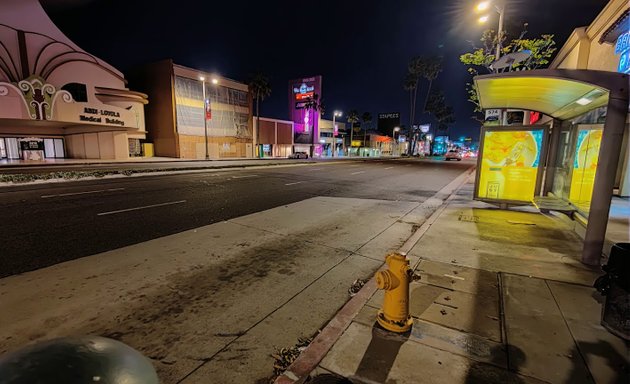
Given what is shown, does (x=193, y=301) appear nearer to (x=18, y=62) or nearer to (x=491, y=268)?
(x=491, y=268)

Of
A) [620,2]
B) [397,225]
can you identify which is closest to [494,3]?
[620,2]

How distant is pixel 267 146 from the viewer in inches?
2237

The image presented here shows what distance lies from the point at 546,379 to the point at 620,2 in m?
12.2

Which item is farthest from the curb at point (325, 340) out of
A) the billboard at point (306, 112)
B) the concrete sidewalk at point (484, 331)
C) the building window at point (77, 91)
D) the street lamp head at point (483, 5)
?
the billboard at point (306, 112)

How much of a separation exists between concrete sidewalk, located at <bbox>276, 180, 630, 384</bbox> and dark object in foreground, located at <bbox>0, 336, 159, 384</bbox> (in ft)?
5.30

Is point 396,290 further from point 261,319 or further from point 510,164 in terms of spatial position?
point 510,164

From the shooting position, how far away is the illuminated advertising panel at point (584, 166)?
732 centimetres

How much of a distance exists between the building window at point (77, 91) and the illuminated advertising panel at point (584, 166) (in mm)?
38533

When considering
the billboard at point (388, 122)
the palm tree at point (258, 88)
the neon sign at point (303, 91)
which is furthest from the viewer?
the billboard at point (388, 122)

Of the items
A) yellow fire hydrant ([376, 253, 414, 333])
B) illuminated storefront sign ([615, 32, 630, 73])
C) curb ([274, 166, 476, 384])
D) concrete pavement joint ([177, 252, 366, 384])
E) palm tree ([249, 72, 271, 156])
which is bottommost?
concrete pavement joint ([177, 252, 366, 384])

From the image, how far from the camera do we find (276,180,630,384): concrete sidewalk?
259 cm

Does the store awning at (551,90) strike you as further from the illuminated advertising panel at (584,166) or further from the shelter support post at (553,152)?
the illuminated advertising panel at (584,166)

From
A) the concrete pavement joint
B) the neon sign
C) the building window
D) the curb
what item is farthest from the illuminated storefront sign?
the neon sign

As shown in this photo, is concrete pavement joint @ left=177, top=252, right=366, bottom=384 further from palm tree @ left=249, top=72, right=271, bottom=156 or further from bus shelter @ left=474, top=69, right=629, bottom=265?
palm tree @ left=249, top=72, right=271, bottom=156
